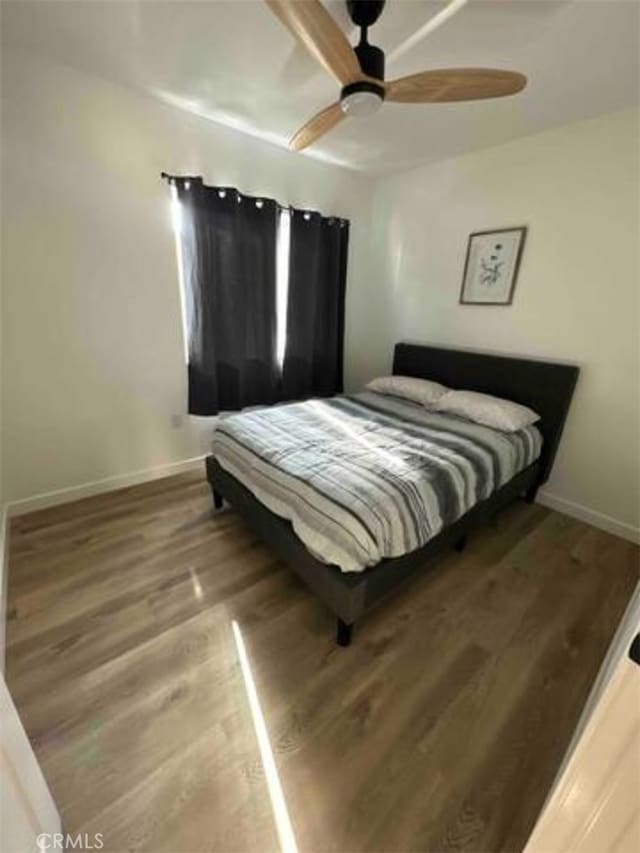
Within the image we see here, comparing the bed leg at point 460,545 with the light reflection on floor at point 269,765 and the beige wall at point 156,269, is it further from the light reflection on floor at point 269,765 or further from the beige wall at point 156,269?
the light reflection on floor at point 269,765

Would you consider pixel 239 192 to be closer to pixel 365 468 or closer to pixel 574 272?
pixel 365 468

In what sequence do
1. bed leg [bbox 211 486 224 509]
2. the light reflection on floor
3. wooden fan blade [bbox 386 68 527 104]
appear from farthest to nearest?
bed leg [bbox 211 486 224 509] < wooden fan blade [bbox 386 68 527 104] < the light reflection on floor

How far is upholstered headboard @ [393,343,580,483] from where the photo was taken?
2.61m

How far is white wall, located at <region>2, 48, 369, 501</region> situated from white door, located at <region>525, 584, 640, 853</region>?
9.46 feet

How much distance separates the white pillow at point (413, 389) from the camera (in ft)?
9.71

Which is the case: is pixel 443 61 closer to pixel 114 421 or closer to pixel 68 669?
pixel 114 421

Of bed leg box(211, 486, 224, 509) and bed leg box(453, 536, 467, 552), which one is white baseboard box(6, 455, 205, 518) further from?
bed leg box(453, 536, 467, 552)

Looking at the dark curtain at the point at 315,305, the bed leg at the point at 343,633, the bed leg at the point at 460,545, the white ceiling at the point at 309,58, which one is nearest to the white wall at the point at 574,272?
the white ceiling at the point at 309,58

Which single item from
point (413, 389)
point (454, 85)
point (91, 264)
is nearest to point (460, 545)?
point (413, 389)

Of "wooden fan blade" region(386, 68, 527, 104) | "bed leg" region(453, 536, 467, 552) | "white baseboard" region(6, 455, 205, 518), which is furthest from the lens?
"white baseboard" region(6, 455, 205, 518)

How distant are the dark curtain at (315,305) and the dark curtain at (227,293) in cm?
21

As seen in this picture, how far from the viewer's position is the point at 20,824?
2.38ft

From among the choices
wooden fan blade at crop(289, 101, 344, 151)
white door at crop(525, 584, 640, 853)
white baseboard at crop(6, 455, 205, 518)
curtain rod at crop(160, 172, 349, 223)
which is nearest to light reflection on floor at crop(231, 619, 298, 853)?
white door at crop(525, 584, 640, 853)

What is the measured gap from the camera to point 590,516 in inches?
104
